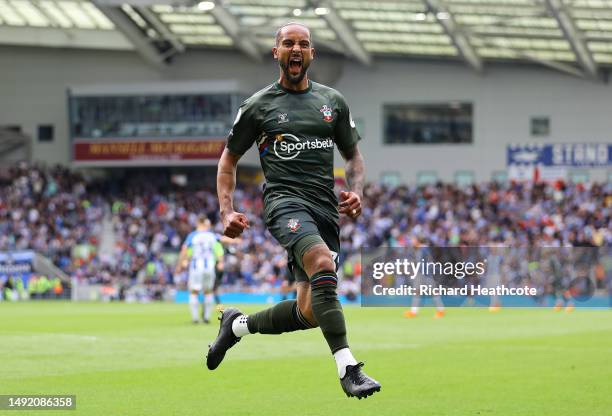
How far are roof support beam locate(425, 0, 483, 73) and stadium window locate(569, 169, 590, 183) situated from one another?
22.6 feet

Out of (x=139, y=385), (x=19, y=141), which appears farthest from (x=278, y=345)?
(x=19, y=141)

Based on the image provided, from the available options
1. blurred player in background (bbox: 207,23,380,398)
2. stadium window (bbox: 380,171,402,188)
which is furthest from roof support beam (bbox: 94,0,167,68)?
blurred player in background (bbox: 207,23,380,398)

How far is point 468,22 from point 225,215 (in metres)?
42.3

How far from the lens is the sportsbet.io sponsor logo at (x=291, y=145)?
8195mm

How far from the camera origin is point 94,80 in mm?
62594

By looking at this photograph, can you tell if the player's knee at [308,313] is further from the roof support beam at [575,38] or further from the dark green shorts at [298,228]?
the roof support beam at [575,38]

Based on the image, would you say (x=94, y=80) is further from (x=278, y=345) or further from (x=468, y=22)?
(x=278, y=345)

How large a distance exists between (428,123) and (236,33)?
452 inches

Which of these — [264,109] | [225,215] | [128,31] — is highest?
[128,31]

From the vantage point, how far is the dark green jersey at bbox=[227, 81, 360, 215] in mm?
8203

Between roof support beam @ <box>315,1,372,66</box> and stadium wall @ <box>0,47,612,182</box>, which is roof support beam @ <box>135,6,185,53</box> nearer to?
stadium wall @ <box>0,47,612,182</box>
